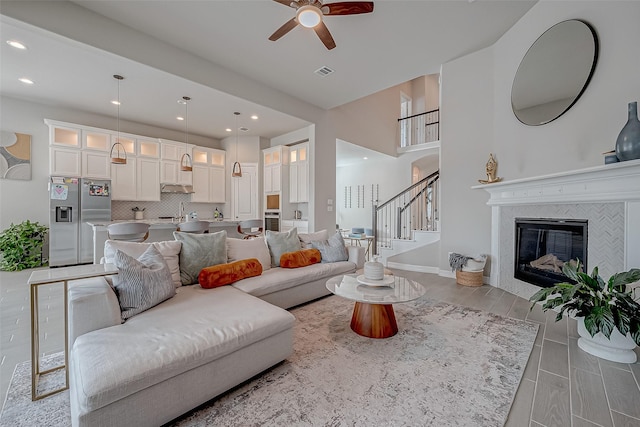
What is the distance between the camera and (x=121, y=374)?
1.19 m

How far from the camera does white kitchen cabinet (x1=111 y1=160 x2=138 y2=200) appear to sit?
559cm

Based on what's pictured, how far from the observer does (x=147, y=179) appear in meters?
6.05

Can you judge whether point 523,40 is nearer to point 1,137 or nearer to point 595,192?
point 595,192

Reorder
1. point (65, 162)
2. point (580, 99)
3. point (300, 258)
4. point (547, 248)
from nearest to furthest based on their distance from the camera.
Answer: point (580, 99)
point (547, 248)
point (300, 258)
point (65, 162)

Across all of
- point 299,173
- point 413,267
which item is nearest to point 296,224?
point 299,173

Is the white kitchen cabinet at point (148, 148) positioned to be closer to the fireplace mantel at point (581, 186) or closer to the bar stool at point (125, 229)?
the bar stool at point (125, 229)

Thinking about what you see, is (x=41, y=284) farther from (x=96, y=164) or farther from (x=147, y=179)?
(x=147, y=179)

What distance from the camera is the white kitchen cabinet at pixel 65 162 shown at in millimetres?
4906

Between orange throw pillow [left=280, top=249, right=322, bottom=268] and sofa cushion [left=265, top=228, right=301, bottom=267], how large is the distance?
0.08m

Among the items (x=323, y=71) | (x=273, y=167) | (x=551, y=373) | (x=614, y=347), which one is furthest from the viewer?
(x=273, y=167)

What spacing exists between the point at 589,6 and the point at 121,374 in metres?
4.96

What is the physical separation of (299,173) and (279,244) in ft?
10.4

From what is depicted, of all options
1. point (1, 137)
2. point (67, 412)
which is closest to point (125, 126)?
point (1, 137)

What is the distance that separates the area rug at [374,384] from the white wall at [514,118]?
206 centimetres
